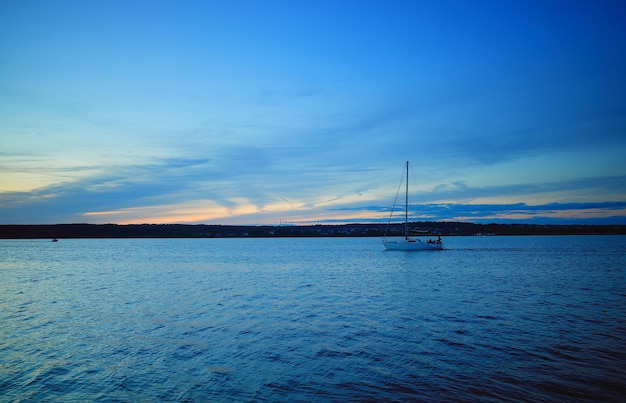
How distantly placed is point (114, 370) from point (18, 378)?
2676 millimetres

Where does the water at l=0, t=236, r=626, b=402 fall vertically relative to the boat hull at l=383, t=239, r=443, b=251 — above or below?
below

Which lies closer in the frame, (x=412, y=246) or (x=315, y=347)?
(x=315, y=347)

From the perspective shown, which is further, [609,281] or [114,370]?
[609,281]

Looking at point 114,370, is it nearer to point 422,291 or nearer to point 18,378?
point 18,378

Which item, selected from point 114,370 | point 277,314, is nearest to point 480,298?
point 277,314

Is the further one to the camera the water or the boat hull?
the boat hull

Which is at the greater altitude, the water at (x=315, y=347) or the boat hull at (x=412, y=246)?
the boat hull at (x=412, y=246)

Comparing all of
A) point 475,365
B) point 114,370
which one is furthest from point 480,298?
point 114,370

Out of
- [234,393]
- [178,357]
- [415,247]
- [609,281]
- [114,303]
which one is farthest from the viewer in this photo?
[415,247]

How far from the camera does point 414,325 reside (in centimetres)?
1980

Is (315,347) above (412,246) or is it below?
below

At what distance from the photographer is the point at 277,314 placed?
23047mm

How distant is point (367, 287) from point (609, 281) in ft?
76.8

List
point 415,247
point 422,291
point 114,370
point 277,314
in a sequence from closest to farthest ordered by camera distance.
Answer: point 114,370
point 277,314
point 422,291
point 415,247
